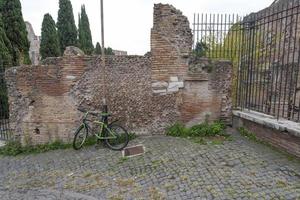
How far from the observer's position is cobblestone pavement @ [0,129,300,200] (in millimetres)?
3502

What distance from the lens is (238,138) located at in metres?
5.43

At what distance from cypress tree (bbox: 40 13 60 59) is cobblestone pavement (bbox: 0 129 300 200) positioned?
518 inches

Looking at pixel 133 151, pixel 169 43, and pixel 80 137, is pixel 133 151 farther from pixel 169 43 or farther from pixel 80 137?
pixel 169 43

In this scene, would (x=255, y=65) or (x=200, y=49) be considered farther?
(x=200, y=49)

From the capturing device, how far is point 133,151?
5105 millimetres

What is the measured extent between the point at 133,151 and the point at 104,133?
86 centimetres

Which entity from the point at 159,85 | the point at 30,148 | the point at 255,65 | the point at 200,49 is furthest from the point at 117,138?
the point at 255,65

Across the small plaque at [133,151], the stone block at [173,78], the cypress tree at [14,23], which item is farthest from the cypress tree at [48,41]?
the small plaque at [133,151]

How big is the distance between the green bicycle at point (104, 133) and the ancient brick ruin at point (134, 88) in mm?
240

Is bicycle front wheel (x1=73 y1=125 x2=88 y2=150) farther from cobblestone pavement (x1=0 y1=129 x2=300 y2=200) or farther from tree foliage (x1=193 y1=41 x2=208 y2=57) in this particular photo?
tree foliage (x1=193 y1=41 x2=208 y2=57)

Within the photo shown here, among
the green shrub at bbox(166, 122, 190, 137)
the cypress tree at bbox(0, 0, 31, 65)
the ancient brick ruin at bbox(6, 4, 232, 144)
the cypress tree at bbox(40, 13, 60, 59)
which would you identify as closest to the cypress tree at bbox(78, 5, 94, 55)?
the cypress tree at bbox(40, 13, 60, 59)

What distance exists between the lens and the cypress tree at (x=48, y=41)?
671 inches

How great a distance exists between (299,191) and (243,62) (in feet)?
11.5

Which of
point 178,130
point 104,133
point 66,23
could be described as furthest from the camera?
point 66,23
